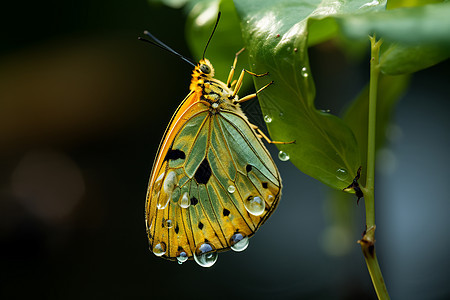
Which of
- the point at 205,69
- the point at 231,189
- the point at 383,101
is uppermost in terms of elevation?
the point at 205,69

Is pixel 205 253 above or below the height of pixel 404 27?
below

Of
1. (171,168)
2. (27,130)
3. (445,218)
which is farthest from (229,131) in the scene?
(27,130)

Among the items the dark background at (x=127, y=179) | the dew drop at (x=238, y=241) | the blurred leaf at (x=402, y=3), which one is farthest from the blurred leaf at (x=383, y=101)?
the dark background at (x=127, y=179)

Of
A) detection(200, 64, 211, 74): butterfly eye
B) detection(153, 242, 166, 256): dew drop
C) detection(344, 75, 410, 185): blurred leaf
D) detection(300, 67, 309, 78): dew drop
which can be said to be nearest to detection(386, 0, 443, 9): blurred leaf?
detection(344, 75, 410, 185): blurred leaf

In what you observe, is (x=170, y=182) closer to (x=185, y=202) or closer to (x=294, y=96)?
(x=185, y=202)

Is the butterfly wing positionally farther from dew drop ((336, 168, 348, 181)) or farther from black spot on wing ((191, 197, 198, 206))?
dew drop ((336, 168, 348, 181))

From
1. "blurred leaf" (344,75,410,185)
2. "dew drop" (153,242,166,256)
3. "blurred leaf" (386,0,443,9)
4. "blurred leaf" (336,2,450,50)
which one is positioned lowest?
"dew drop" (153,242,166,256)

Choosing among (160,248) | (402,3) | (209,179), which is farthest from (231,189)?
(402,3)
